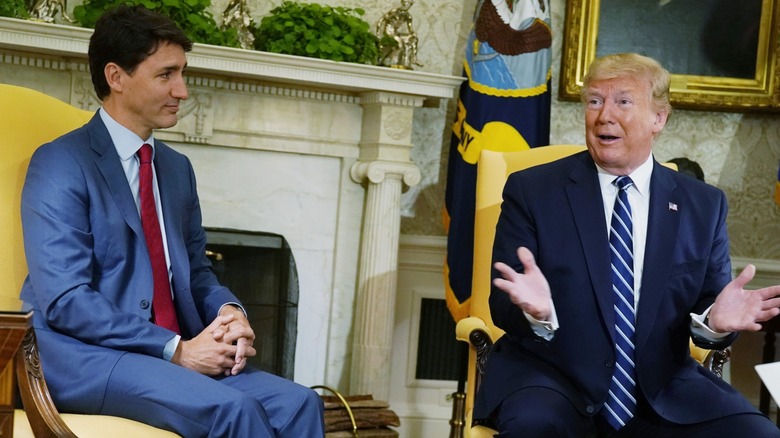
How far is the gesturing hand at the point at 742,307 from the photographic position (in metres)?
A: 2.67

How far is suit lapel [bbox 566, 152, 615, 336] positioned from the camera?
114 inches

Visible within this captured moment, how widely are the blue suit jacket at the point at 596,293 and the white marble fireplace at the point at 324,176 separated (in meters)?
1.62

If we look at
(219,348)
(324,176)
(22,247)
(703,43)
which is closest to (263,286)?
(324,176)

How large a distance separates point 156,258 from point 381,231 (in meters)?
1.95

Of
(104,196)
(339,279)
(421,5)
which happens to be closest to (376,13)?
(421,5)

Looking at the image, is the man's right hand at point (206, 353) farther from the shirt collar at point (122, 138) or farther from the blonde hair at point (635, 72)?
the blonde hair at point (635, 72)

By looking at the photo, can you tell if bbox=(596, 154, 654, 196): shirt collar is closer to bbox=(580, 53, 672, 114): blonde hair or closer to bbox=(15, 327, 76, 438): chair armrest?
bbox=(580, 53, 672, 114): blonde hair

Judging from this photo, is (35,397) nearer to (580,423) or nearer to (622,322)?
(580,423)

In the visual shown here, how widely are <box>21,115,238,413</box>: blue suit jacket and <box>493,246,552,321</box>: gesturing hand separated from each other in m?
0.87

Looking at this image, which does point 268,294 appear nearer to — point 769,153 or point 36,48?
point 36,48

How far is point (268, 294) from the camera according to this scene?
4.66m

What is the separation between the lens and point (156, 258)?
2.86 meters

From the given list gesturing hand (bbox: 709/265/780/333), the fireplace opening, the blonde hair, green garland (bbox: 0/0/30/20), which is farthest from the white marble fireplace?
gesturing hand (bbox: 709/265/780/333)

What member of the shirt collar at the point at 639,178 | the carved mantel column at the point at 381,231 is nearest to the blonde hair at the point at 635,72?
the shirt collar at the point at 639,178
